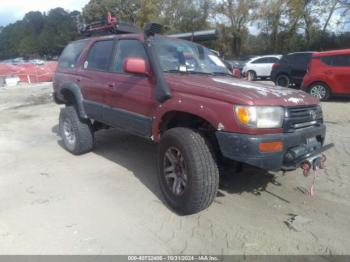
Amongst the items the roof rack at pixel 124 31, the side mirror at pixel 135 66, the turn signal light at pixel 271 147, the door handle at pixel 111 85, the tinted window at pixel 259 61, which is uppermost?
the roof rack at pixel 124 31

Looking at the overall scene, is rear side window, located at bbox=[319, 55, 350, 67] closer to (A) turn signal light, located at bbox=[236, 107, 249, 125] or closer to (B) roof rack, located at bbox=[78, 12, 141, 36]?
(B) roof rack, located at bbox=[78, 12, 141, 36]

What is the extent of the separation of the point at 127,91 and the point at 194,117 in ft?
3.66

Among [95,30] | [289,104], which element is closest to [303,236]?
[289,104]

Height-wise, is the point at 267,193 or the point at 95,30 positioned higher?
the point at 95,30

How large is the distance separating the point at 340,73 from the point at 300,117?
8031 millimetres

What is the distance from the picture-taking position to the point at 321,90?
11.1 meters

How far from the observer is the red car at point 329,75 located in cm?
1060

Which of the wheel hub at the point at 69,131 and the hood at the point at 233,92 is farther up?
the hood at the point at 233,92

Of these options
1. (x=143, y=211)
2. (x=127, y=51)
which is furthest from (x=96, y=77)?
(x=143, y=211)

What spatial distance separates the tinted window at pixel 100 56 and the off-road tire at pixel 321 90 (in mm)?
7762

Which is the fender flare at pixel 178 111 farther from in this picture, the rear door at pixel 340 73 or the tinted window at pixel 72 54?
the rear door at pixel 340 73

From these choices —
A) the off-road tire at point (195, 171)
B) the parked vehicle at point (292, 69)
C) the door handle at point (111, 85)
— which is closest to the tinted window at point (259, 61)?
the parked vehicle at point (292, 69)

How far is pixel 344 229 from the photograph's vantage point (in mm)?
3459

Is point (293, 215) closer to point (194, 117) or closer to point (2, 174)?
point (194, 117)
